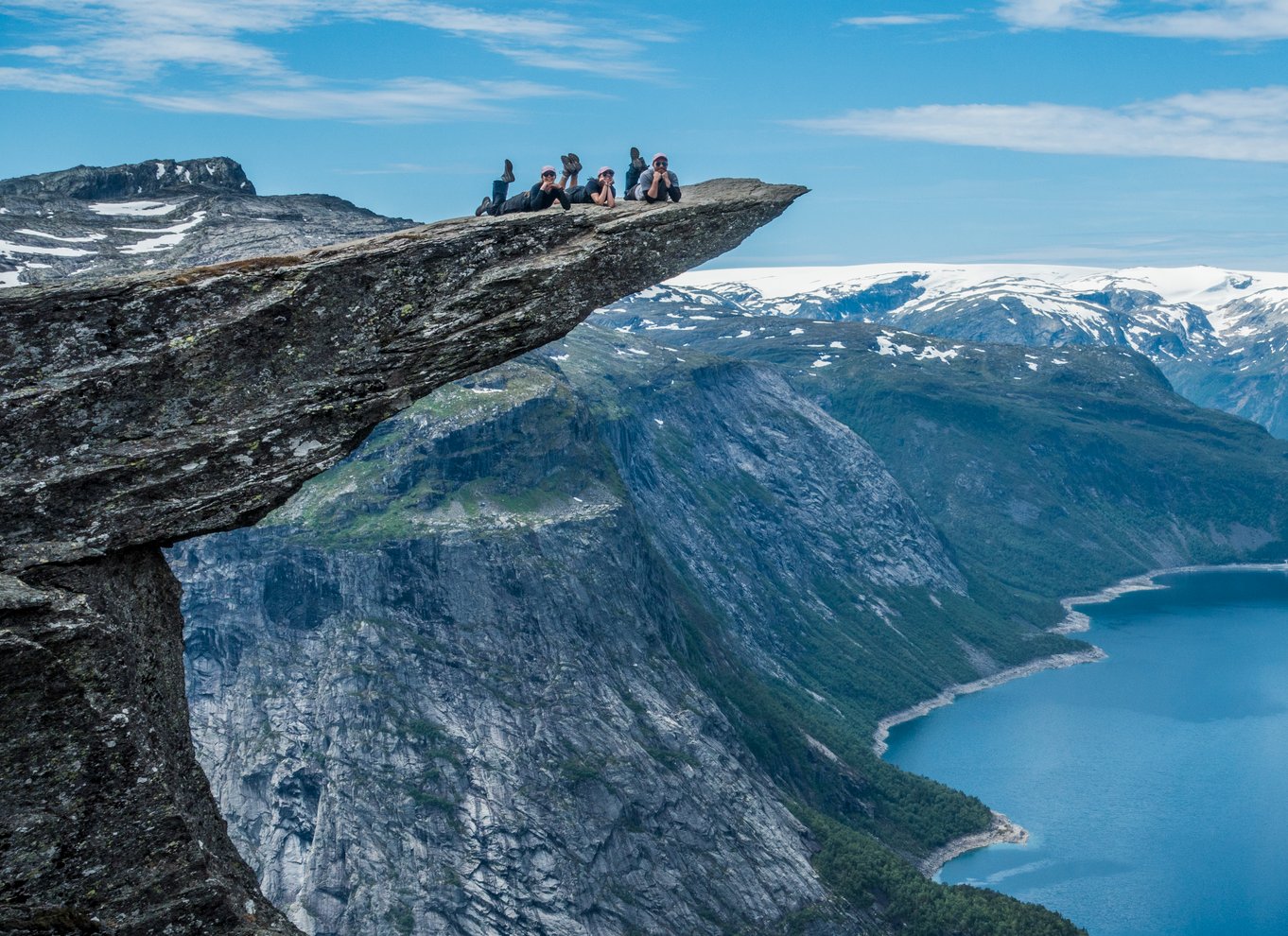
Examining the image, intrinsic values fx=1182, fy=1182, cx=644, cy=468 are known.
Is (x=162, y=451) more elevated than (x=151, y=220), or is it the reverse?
(x=151, y=220)

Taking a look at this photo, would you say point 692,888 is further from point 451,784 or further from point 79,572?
point 79,572

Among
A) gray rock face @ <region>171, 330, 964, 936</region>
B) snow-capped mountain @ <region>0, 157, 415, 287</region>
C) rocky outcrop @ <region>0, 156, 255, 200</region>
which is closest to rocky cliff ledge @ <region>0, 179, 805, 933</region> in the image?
snow-capped mountain @ <region>0, 157, 415, 287</region>

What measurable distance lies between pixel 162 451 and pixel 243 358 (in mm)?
2998

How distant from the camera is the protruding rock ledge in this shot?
89.8 feet

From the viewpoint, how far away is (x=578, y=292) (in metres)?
33.7

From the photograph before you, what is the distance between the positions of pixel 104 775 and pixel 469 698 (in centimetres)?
15546

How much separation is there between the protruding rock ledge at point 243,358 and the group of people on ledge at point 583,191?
1714 millimetres

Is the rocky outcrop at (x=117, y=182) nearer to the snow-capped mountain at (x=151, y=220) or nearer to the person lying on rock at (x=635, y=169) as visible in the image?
the snow-capped mountain at (x=151, y=220)

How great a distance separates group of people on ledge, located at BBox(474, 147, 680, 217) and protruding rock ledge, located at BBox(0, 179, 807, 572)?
1.71 m

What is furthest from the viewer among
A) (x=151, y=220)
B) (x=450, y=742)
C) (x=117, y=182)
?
(x=450, y=742)

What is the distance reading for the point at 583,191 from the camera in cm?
3688

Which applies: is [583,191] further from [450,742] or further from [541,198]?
[450,742]

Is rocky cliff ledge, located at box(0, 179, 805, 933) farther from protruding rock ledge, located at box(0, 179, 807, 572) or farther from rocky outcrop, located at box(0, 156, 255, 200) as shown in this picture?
rocky outcrop, located at box(0, 156, 255, 200)

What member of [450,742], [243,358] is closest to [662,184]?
[243,358]
